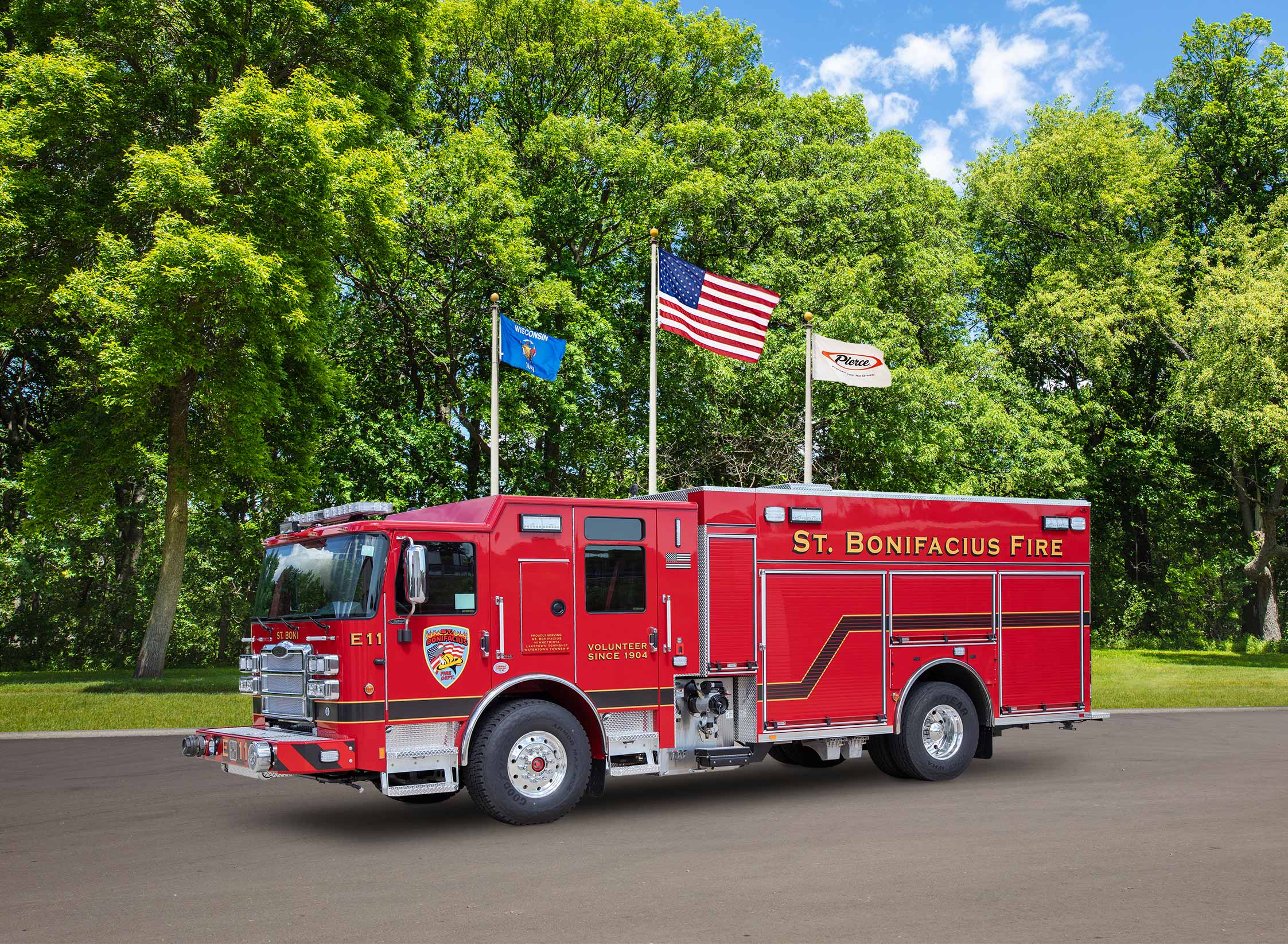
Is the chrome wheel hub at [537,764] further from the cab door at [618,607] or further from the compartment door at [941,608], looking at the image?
the compartment door at [941,608]

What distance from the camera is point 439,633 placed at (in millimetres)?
9625

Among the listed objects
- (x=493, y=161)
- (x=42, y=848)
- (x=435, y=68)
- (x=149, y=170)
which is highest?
(x=435, y=68)

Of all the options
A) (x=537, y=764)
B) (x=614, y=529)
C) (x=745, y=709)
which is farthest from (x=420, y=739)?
(x=745, y=709)

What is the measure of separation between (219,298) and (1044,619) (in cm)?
1686

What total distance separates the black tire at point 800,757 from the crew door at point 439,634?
16.1 feet

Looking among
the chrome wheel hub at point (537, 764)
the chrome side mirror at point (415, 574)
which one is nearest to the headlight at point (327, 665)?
the chrome side mirror at point (415, 574)

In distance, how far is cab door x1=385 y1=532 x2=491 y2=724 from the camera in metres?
9.43

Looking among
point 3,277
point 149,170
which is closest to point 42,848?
point 149,170

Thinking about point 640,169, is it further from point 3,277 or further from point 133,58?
point 3,277

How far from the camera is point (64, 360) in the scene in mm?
24984

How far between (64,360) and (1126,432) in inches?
1368

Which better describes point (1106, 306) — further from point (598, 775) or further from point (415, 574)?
point (415, 574)

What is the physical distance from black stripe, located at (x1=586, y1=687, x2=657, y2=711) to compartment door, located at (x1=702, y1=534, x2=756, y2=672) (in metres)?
0.63

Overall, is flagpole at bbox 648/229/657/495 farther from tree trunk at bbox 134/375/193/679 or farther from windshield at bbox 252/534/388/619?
tree trunk at bbox 134/375/193/679
